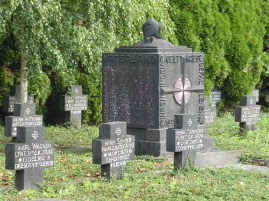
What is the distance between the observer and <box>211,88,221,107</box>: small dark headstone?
63.1 feet

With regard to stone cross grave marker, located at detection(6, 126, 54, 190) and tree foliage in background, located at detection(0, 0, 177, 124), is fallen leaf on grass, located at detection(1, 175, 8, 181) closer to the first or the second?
stone cross grave marker, located at detection(6, 126, 54, 190)

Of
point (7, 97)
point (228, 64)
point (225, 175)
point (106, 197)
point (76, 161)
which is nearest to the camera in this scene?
point (106, 197)

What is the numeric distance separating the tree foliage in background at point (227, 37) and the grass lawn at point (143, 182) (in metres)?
6.27

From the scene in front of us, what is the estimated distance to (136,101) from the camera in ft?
38.2

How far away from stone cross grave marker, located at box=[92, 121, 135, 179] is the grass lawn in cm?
15

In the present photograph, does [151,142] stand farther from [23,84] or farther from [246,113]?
[246,113]

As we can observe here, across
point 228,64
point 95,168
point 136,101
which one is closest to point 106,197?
point 95,168

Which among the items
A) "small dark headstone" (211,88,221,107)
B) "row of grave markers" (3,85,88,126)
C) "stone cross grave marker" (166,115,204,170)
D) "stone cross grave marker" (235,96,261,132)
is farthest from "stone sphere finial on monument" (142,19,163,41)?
"small dark headstone" (211,88,221,107)

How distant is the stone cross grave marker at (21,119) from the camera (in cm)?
1178

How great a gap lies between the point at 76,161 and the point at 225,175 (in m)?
2.41

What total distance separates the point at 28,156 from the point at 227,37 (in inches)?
452

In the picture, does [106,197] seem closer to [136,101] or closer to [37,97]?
[136,101]

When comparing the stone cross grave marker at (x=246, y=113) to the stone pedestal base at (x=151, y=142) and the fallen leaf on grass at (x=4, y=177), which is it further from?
the fallen leaf on grass at (x=4, y=177)

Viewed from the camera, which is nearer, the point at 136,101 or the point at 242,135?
the point at 136,101
